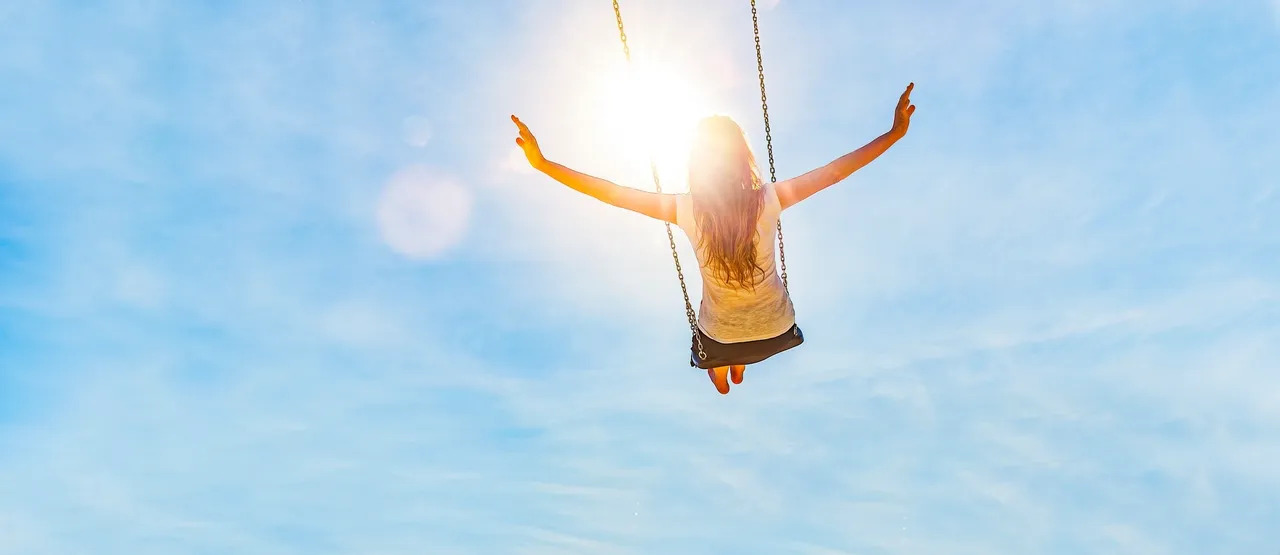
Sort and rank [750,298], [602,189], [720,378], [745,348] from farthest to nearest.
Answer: [720,378] < [745,348] < [750,298] < [602,189]

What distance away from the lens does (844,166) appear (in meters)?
5.52

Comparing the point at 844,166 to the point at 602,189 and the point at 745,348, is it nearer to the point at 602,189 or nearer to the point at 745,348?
the point at 602,189

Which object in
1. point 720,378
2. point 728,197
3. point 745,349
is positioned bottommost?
point 745,349

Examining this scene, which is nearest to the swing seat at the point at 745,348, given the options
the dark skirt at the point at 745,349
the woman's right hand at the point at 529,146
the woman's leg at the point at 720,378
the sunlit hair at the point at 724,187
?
the dark skirt at the point at 745,349

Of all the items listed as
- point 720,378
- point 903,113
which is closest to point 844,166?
point 903,113

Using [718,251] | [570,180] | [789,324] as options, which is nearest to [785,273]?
[789,324]

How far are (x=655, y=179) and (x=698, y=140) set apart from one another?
777 millimetres

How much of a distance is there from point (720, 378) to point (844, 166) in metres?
2.49

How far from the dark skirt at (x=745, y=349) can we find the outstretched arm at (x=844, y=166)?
1.09m

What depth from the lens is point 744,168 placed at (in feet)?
17.9

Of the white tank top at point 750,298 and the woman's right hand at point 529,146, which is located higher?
the woman's right hand at point 529,146

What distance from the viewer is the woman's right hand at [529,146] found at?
5.46 meters

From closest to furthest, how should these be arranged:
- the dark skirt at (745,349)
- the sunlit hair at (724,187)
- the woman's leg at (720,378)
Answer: the sunlit hair at (724,187) → the dark skirt at (745,349) → the woman's leg at (720,378)

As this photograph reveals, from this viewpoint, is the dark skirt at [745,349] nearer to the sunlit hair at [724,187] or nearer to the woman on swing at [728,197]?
the woman on swing at [728,197]
